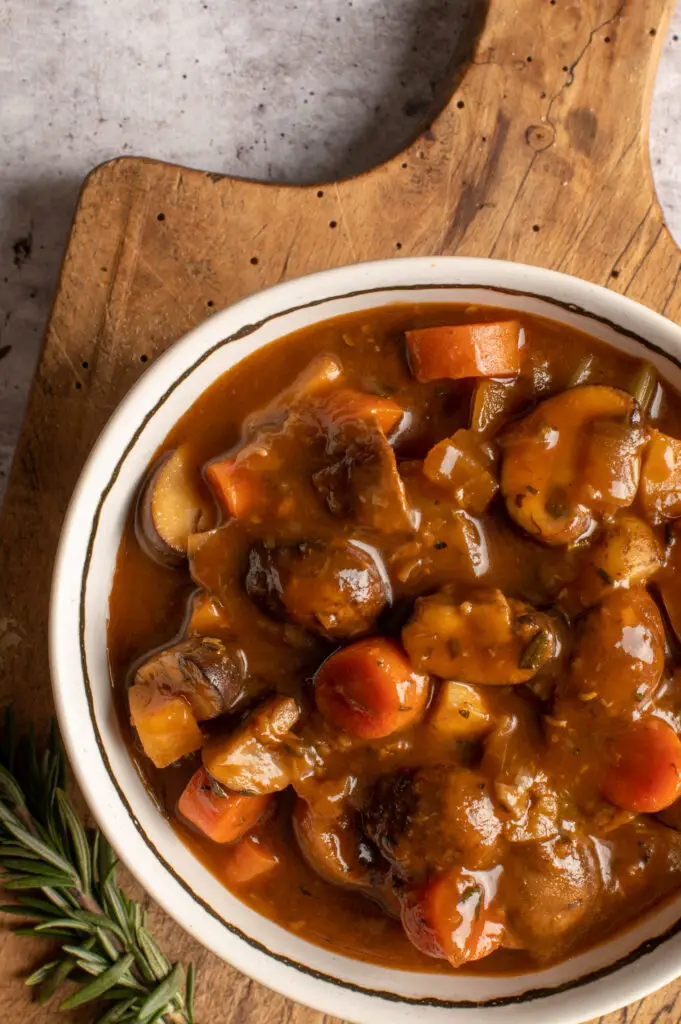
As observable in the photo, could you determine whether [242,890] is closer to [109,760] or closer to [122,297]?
[109,760]

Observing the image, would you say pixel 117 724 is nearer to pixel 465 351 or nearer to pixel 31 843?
pixel 31 843

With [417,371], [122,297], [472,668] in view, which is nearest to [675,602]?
[472,668]

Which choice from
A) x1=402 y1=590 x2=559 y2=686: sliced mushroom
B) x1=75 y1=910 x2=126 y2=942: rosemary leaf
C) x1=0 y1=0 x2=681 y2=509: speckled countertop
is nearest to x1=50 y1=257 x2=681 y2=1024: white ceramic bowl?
x1=75 y1=910 x2=126 y2=942: rosemary leaf

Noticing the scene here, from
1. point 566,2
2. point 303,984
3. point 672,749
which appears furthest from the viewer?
point 566,2

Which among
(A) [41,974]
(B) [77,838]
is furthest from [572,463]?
(A) [41,974]

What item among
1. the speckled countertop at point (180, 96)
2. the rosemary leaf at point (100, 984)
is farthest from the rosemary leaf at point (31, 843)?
the speckled countertop at point (180, 96)

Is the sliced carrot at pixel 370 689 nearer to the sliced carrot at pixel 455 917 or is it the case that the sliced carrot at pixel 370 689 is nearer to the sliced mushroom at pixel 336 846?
the sliced mushroom at pixel 336 846
